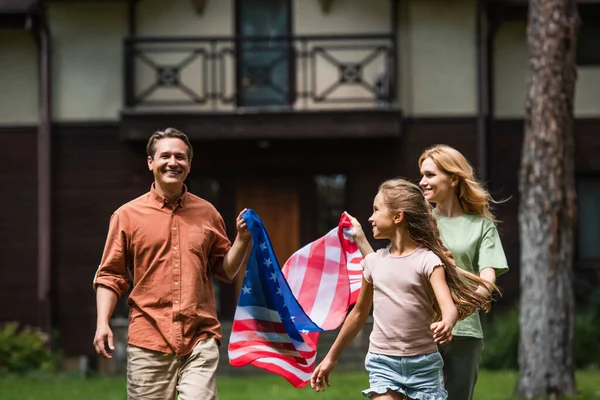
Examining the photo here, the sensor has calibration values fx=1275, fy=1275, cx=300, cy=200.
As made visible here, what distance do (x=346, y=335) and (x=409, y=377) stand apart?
454 millimetres

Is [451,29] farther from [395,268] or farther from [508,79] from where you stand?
[395,268]

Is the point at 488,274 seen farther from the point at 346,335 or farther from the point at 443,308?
the point at 346,335

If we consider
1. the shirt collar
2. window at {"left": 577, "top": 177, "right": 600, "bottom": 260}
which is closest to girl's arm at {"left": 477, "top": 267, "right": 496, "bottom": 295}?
the shirt collar

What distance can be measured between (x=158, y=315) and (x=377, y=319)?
1.16 m

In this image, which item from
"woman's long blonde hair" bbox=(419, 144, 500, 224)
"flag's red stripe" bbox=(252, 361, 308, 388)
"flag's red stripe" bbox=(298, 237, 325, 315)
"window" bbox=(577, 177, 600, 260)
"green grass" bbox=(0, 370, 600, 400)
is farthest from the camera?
"window" bbox=(577, 177, 600, 260)

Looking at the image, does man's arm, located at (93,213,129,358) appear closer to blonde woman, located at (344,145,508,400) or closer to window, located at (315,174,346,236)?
blonde woman, located at (344,145,508,400)

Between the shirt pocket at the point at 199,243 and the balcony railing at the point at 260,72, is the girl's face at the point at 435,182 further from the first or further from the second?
the balcony railing at the point at 260,72

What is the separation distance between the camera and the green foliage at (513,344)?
18094 millimetres

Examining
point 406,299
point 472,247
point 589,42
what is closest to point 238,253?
point 406,299

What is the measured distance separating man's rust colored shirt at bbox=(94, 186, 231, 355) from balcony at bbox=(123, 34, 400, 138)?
13.1 meters

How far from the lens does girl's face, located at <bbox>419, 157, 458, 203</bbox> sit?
280 inches

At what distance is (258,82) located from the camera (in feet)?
67.9

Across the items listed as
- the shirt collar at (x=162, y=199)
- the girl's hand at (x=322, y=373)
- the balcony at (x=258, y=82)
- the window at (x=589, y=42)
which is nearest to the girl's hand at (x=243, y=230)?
the shirt collar at (x=162, y=199)

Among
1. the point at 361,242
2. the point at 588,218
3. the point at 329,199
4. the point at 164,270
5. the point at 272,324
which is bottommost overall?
the point at 272,324
